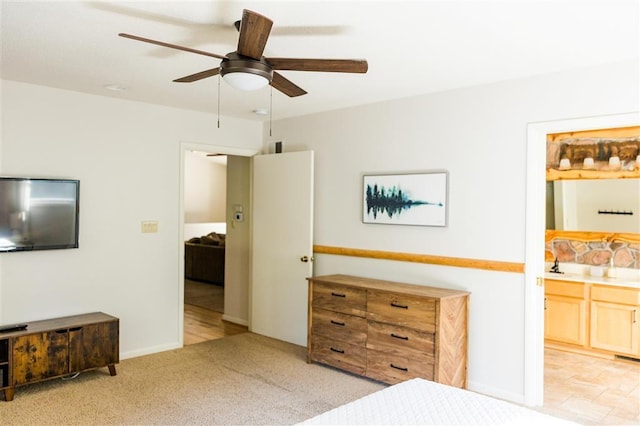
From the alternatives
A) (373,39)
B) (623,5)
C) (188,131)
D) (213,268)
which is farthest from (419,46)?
(213,268)

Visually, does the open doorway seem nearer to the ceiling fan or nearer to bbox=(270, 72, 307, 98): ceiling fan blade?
bbox=(270, 72, 307, 98): ceiling fan blade

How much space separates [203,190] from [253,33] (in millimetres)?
9503

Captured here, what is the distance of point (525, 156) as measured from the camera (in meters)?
3.58

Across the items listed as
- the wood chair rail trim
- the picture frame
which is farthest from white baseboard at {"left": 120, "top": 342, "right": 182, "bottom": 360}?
the picture frame

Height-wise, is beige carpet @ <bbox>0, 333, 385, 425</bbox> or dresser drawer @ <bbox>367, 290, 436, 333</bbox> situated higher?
dresser drawer @ <bbox>367, 290, 436, 333</bbox>

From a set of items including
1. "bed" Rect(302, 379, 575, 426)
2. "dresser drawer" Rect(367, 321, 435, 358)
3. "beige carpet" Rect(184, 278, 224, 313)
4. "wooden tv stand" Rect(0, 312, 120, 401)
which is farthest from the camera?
"beige carpet" Rect(184, 278, 224, 313)

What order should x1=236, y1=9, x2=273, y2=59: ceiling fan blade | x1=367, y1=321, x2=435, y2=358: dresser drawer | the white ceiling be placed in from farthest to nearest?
x1=367, y1=321, x2=435, y2=358: dresser drawer < the white ceiling < x1=236, y1=9, x2=273, y2=59: ceiling fan blade

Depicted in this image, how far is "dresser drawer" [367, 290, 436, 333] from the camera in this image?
3604mm

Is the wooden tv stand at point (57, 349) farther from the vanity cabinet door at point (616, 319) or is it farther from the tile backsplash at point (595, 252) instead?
the tile backsplash at point (595, 252)

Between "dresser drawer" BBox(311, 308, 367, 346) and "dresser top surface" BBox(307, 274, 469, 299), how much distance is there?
0.27 meters

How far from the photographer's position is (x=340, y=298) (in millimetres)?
4203

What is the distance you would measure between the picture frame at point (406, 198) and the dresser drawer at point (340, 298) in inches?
28.0

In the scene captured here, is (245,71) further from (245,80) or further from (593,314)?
(593,314)

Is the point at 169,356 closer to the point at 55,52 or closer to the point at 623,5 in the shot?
the point at 55,52
